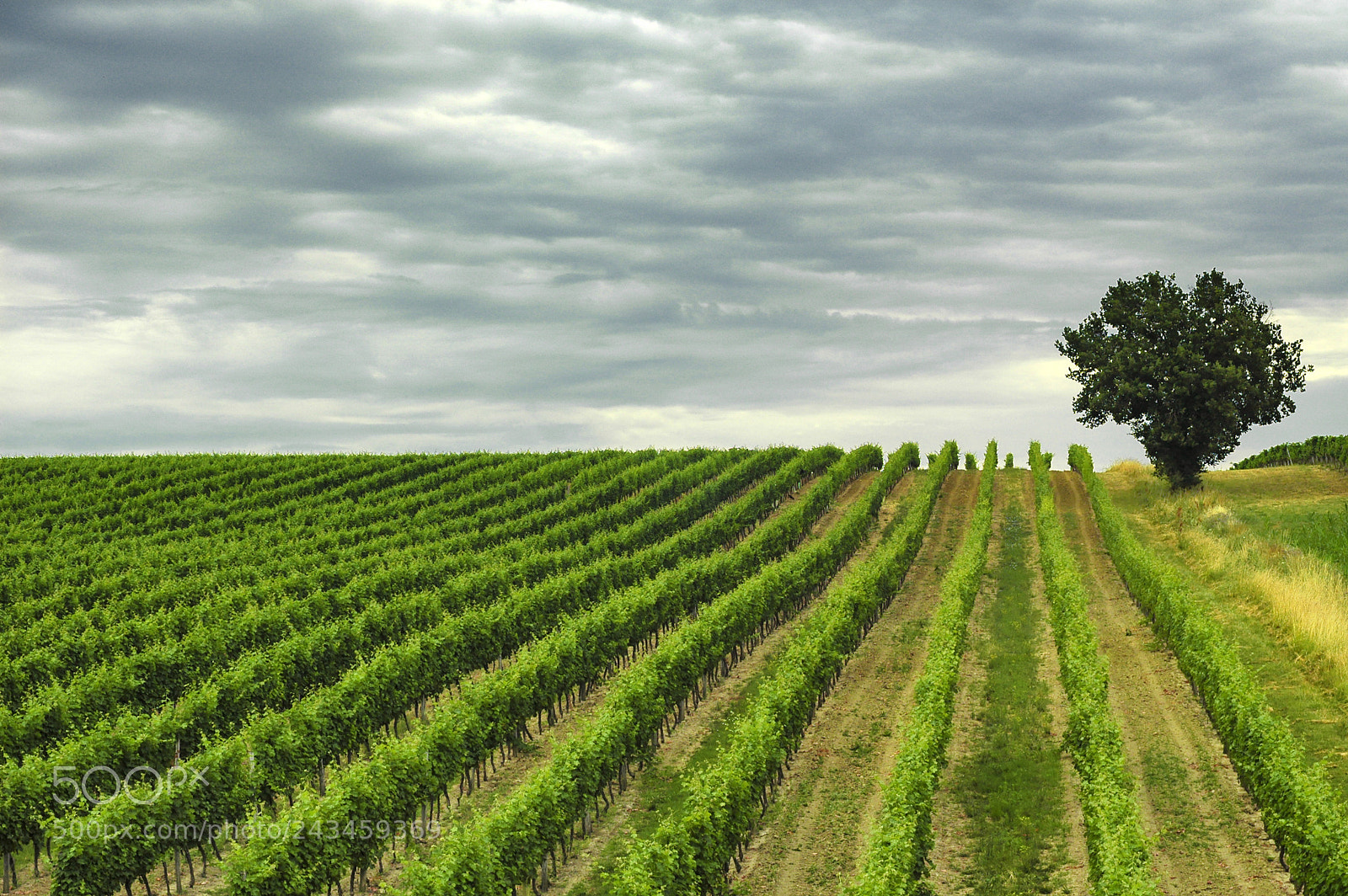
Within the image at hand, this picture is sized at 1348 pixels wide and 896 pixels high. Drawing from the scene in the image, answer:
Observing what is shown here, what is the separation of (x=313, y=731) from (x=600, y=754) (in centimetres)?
824

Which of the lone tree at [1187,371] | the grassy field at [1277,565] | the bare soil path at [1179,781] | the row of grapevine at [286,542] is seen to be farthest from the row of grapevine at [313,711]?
the lone tree at [1187,371]

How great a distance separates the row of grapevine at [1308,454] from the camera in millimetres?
79550

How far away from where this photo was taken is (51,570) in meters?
49.1

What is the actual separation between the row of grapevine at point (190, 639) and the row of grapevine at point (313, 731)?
417 cm

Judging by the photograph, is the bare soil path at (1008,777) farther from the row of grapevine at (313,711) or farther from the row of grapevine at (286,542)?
the row of grapevine at (286,542)

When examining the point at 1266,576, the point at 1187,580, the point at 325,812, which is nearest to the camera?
the point at 325,812

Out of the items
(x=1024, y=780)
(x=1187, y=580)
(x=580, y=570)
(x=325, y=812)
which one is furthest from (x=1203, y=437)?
(x=325, y=812)

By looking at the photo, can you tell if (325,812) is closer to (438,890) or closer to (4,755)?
(438,890)

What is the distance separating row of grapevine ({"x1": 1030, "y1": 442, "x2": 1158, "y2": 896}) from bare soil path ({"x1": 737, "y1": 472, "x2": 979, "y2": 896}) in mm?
4616

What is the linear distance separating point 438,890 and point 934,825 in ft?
40.4

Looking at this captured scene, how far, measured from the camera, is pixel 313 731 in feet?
86.2

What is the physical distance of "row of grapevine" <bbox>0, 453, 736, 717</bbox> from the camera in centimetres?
2933

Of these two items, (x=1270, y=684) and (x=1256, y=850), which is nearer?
(x=1256, y=850)

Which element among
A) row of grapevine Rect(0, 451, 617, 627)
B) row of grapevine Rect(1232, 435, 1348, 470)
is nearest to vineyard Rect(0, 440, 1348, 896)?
row of grapevine Rect(0, 451, 617, 627)
